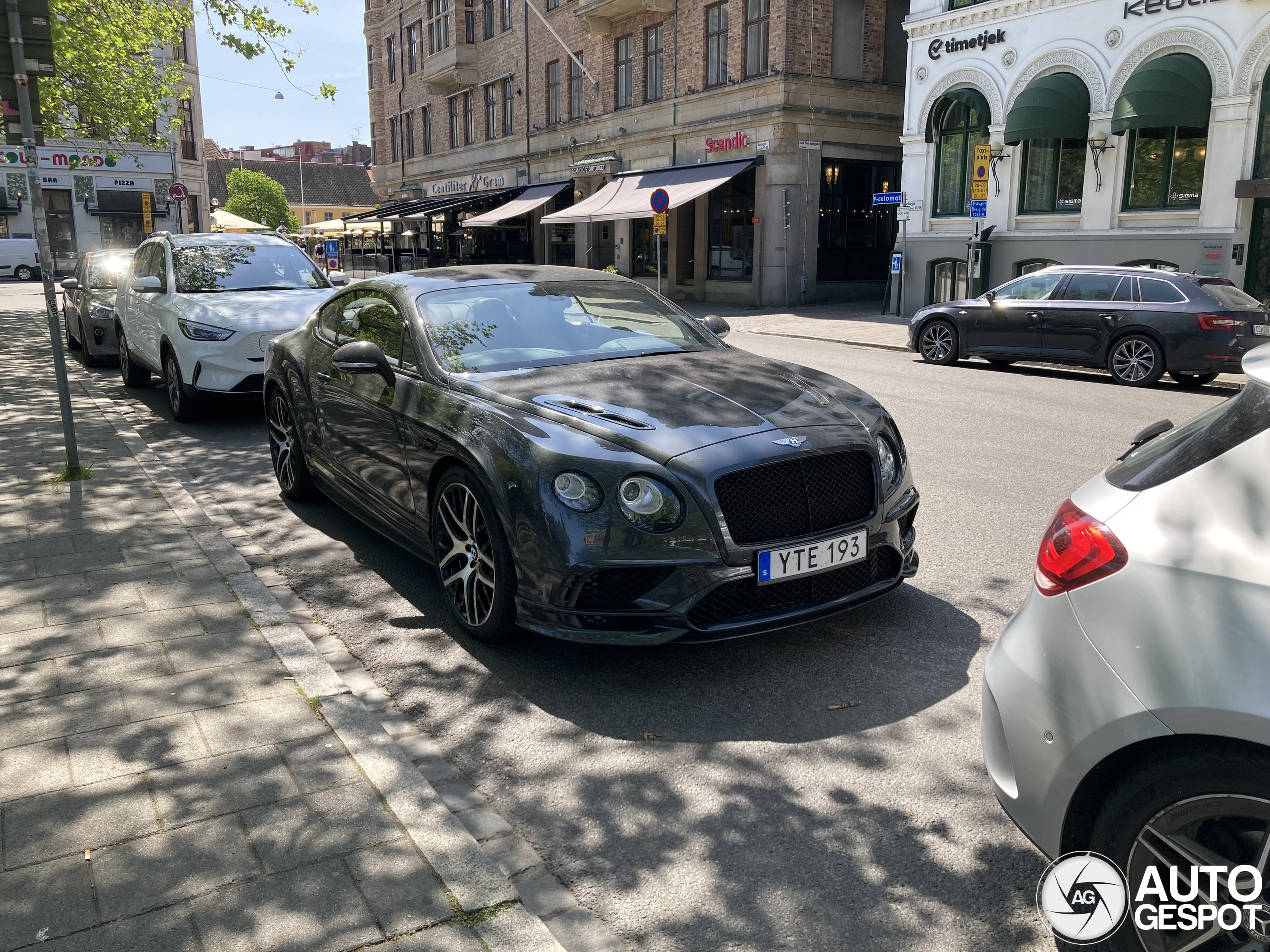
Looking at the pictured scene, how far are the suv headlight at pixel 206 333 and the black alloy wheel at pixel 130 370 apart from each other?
8.55ft

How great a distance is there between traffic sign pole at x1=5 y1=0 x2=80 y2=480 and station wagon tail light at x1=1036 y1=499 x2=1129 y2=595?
5.92 meters

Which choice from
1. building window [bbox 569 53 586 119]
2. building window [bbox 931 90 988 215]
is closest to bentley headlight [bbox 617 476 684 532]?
building window [bbox 931 90 988 215]

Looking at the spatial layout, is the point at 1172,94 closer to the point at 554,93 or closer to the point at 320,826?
the point at 320,826

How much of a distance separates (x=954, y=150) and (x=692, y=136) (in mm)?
9471

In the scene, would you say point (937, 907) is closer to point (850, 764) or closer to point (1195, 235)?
point (850, 764)

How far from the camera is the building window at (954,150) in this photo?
23.2 meters

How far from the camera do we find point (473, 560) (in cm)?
454

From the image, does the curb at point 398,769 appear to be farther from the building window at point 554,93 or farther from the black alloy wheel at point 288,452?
the building window at point 554,93

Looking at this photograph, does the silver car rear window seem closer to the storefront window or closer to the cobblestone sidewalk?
the cobblestone sidewalk

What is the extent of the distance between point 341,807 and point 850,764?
1650mm

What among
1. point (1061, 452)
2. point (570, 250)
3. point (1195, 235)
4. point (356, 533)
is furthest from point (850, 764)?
point (570, 250)

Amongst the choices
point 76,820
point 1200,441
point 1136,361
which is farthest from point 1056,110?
point 76,820

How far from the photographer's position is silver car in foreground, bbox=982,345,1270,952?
2.01 m

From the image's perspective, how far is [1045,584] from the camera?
2.49 metres
